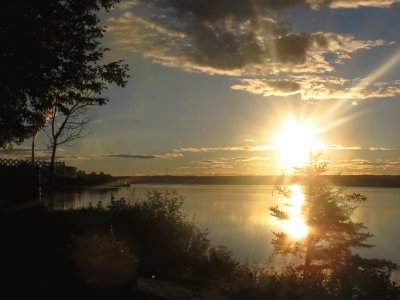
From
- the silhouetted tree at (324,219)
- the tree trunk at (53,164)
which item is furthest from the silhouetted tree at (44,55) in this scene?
the silhouetted tree at (324,219)

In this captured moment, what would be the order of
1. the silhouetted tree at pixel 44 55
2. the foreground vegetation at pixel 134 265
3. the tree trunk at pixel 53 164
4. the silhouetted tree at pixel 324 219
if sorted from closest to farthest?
1. the foreground vegetation at pixel 134 265
2. the silhouetted tree at pixel 44 55
3. the tree trunk at pixel 53 164
4. the silhouetted tree at pixel 324 219

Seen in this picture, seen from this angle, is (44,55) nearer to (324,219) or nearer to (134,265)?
(134,265)

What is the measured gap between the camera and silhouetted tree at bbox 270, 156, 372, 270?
137 ft

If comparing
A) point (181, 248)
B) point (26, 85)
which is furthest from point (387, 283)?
point (26, 85)

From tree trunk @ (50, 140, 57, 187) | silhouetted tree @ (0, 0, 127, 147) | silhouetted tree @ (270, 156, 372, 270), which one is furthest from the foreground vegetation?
silhouetted tree @ (270, 156, 372, 270)

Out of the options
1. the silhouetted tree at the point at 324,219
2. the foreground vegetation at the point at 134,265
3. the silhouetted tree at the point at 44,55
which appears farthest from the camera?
the silhouetted tree at the point at 324,219

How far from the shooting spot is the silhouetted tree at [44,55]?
1478cm

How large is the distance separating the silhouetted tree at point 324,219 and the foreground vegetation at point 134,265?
2136 cm

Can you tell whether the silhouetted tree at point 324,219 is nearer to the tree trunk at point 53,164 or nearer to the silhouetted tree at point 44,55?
the tree trunk at point 53,164

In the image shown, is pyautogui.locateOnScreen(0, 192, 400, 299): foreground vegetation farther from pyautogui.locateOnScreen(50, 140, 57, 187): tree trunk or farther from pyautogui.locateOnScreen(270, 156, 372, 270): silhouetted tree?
pyautogui.locateOnScreen(270, 156, 372, 270): silhouetted tree

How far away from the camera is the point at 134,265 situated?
11.4 m

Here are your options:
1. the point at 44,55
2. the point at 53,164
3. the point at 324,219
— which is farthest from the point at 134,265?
the point at 324,219

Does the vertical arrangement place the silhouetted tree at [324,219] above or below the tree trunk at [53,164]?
below

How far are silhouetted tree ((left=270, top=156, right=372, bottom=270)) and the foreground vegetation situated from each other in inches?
841
